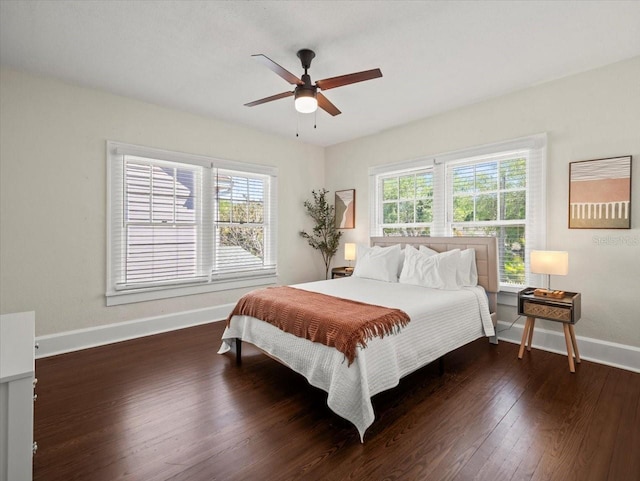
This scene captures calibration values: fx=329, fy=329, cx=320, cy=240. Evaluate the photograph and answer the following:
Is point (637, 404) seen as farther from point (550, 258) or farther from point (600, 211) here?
point (600, 211)

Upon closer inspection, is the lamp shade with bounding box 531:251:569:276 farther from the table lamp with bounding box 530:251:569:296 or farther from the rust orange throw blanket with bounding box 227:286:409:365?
the rust orange throw blanket with bounding box 227:286:409:365

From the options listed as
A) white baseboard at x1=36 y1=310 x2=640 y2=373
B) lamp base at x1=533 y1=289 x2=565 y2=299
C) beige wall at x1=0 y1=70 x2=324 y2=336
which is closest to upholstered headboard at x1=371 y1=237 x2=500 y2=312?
lamp base at x1=533 y1=289 x2=565 y2=299

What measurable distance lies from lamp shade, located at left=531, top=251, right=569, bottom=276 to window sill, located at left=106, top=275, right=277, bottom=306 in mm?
3436

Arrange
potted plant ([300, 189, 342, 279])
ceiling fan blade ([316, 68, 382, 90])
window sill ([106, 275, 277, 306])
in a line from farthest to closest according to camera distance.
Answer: potted plant ([300, 189, 342, 279])
window sill ([106, 275, 277, 306])
ceiling fan blade ([316, 68, 382, 90])

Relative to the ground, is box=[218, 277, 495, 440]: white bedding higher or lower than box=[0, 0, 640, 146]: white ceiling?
lower

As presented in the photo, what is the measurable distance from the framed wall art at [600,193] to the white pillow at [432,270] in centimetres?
116

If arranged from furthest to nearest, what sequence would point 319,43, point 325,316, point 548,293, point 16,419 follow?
point 548,293
point 319,43
point 325,316
point 16,419

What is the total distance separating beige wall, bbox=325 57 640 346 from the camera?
291 centimetres

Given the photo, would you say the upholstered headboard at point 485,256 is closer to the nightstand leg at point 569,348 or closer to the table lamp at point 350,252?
the nightstand leg at point 569,348

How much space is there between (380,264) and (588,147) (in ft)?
7.60

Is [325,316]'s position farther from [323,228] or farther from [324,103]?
[323,228]

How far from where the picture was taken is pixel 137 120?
3.79m

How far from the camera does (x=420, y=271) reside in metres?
3.54

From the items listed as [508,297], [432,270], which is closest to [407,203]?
[432,270]
